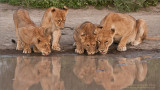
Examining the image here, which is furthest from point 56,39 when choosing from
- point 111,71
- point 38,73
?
point 111,71

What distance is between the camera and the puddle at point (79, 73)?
230 inches

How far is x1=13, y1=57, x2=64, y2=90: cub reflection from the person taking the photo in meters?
5.85

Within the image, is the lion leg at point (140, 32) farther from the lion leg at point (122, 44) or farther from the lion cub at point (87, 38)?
the lion cub at point (87, 38)

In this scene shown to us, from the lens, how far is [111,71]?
6.71m

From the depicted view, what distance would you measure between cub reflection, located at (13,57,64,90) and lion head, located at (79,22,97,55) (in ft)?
2.04

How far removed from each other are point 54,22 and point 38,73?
200cm

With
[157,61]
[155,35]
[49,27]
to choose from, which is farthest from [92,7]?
[157,61]

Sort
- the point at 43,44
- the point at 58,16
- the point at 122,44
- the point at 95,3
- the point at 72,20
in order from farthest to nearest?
the point at 95,3 < the point at 72,20 < the point at 122,44 < the point at 58,16 < the point at 43,44

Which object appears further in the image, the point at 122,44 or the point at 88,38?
the point at 122,44

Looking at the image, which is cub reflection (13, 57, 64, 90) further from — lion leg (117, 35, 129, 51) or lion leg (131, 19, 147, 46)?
lion leg (131, 19, 147, 46)

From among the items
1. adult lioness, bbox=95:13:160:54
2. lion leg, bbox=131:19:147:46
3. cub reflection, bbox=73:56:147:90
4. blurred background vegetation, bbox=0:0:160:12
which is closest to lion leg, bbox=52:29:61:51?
cub reflection, bbox=73:56:147:90

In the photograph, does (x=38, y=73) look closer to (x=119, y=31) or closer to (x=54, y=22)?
(x=54, y=22)

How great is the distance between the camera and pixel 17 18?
353 inches

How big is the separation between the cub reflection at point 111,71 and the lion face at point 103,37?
11.8 inches
